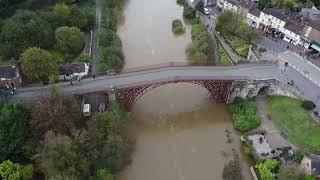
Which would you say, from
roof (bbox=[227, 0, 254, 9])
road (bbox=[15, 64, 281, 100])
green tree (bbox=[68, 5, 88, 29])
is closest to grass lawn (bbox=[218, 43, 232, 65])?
road (bbox=[15, 64, 281, 100])

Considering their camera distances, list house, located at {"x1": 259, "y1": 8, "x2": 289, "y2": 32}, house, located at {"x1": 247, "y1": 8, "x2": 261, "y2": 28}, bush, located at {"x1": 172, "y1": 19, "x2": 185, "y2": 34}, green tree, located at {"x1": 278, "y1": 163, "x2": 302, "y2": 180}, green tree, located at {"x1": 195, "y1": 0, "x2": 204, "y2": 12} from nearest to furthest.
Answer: green tree, located at {"x1": 278, "y1": 163, "x2": 302, "y2": 180} → house, located at {"x1": 259, "y1": 8, "x2": 289, "y2": 32} → house, located at {"x1": 247, "y1": 8, "x2": 261, "y2": 28} → bush, located at {"x1": 172, "y1": 19, "x2": 185, "y2": 34} → green tree, located at {"x1": 195, "y1": 0, "x2": 204, "y2": 12}

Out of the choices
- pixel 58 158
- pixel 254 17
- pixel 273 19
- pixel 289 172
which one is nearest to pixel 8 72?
pixel 58 158

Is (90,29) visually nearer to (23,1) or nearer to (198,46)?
(23,1)

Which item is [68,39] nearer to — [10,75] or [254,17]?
[10,75]

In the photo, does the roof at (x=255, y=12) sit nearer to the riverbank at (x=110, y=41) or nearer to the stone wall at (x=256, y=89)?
the stone wall at (x=256, y=89)

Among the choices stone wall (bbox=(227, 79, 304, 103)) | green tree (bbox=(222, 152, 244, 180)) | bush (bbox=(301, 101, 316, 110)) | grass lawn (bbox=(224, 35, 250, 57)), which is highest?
grass lawn (bbox=(224, 35, 250, 57))

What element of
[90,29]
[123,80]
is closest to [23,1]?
[90,29]

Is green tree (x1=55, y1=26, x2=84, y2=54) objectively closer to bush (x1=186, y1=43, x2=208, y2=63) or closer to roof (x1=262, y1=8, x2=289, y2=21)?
bush (x1=186, y1=43, x2=208, y2=63)

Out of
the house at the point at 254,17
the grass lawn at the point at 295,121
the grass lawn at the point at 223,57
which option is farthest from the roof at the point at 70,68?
the house at the point at 254,17
